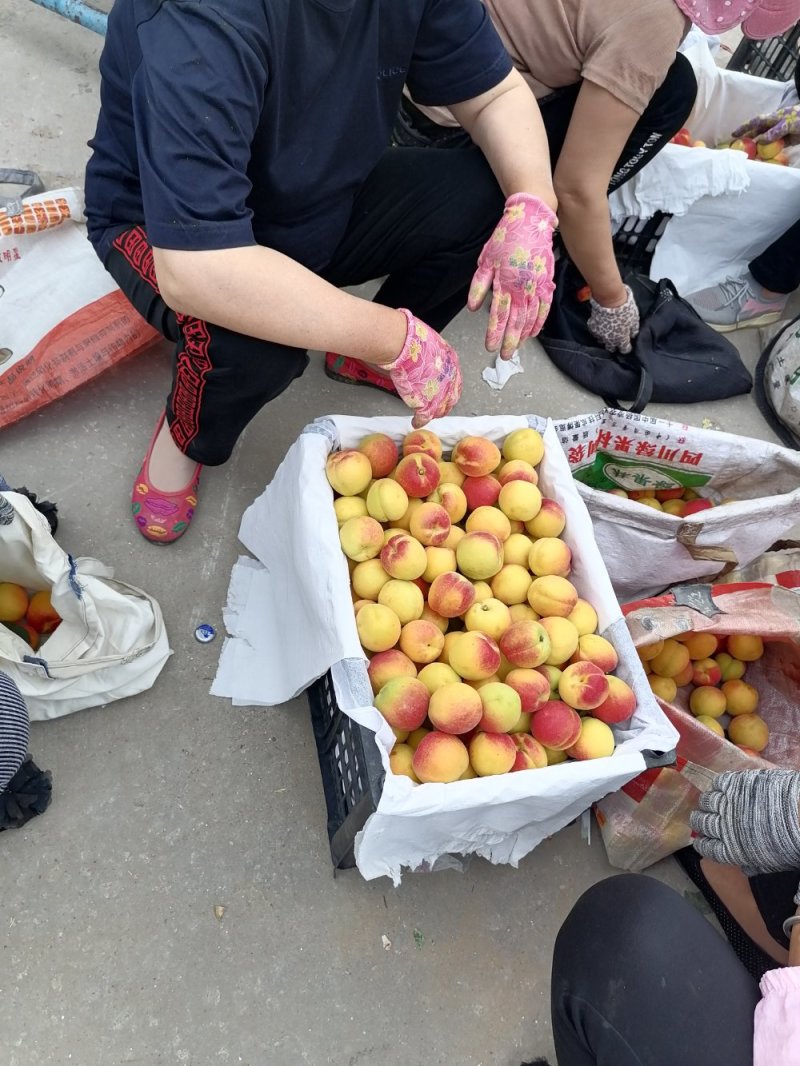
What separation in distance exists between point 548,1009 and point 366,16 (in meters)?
1.94

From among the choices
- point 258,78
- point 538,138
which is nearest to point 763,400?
point 538,138

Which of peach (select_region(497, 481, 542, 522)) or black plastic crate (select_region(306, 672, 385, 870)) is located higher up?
peach (select_region(497, 481, 542, 522))

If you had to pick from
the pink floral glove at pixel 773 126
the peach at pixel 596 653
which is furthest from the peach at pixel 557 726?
the pink floral glove at pixel 773 126

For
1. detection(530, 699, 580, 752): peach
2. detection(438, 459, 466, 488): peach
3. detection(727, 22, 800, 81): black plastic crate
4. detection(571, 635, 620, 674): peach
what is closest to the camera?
detection(530, 699, 580, 752): peach

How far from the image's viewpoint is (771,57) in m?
3.15

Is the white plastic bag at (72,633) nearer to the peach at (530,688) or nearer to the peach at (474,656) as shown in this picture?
the peach at (474,656)

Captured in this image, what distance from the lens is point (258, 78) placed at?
1.16 m

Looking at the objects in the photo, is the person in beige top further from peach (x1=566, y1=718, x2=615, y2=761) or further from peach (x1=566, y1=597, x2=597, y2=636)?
peach (x1=566, y1=718, x2=615, y2=761)

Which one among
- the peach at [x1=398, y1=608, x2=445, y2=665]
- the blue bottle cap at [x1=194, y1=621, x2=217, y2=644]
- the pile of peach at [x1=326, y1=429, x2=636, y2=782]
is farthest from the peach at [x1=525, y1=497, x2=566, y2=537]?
the blue bottle cap at [x1=194, y1=621, x2=217, y2=644]

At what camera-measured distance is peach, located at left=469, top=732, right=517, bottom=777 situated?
1297 millimetres

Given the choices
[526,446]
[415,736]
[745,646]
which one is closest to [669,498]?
[745,646]

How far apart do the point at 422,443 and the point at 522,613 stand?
1.34ft

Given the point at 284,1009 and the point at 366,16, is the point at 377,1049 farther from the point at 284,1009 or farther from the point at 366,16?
the point at 366,16

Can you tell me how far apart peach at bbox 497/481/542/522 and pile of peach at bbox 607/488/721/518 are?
0.58m
